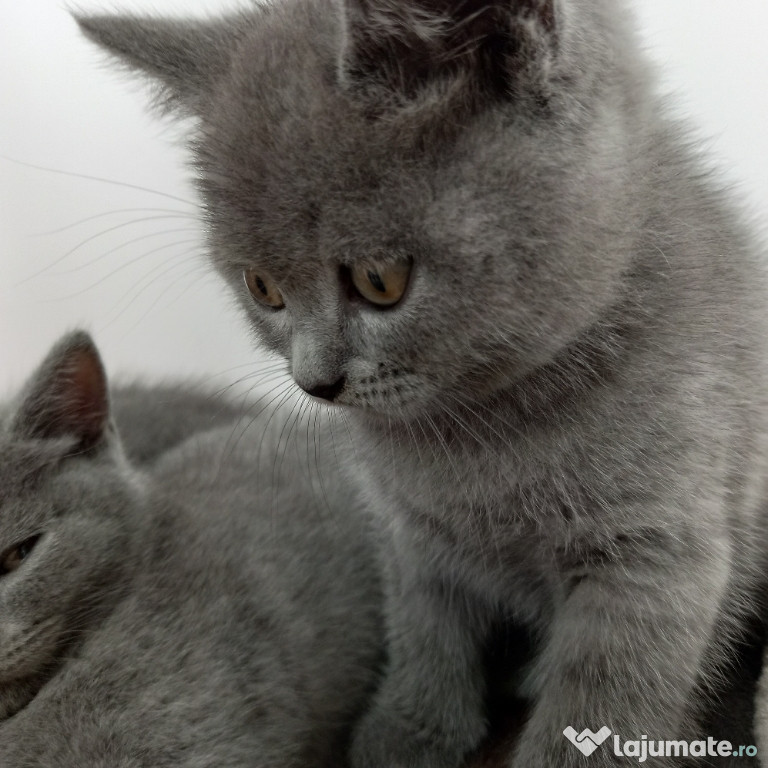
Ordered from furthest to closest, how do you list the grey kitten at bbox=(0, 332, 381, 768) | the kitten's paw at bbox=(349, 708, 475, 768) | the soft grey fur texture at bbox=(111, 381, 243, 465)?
the soft grey fur texture at bbox=(111, 381, 243, 465)
the kitten's paw at bbox=(349, 708, 475, 768)
the grey kitten at bbox=(0, 332, 381, 768)

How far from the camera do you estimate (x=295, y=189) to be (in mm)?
755

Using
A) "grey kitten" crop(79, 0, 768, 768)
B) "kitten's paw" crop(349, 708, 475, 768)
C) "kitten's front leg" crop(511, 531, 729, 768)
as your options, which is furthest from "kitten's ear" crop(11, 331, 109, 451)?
"kitten's front leg" crop(511, 531, 729, 768)

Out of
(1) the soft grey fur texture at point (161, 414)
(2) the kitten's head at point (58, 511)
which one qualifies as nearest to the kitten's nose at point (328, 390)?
(2) the kitten's head at point (58, 511)

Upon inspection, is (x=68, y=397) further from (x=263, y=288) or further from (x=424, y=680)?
(x=424, y=680)

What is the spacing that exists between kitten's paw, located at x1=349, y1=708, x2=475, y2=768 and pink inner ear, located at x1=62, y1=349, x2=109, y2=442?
484 mm

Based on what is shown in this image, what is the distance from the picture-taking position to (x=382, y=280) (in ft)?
2.45

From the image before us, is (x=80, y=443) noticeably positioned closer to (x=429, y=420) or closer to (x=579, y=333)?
(x=429, y=420)

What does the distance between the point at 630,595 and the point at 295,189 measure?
18.9 inches

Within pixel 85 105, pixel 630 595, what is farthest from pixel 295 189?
pixel 85 105

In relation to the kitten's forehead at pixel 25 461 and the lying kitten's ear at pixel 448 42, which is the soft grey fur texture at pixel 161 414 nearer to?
the kitten's forehead at pixel 25 461

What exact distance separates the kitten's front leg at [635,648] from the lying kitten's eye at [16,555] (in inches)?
22.1

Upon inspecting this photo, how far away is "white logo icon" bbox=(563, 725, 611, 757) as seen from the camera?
32.4 inches

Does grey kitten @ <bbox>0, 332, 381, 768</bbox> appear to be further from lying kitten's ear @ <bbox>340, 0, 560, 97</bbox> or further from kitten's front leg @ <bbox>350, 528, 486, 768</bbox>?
lying kitten's ear @ <bbox>340, 0, 560, 97</bbox>

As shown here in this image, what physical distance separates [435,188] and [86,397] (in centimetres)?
56
